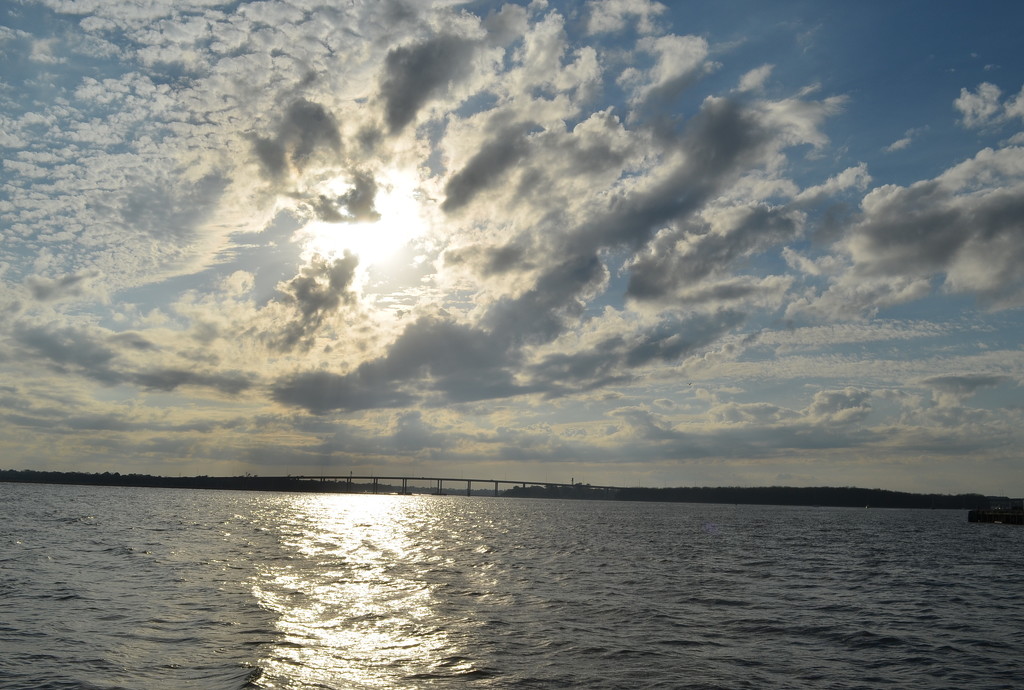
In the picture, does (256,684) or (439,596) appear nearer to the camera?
(256,684)

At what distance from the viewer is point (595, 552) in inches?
2894

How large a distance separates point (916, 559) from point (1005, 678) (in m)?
56.7

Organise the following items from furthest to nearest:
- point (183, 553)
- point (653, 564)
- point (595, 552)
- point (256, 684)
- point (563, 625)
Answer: point (595, 552) < point (653, 564) < point (183, 553) < point (563, 625) < point (256, 684)

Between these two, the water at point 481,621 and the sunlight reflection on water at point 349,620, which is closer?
the water at point 481,621

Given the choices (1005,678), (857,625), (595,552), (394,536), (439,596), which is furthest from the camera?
(394,536)

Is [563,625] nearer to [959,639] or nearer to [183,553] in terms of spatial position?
[959,639]

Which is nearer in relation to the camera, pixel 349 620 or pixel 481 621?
pixel 349 620

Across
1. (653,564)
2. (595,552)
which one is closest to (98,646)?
(653,564)

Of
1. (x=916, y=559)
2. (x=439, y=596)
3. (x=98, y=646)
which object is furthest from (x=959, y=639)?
(x=916, y=559)

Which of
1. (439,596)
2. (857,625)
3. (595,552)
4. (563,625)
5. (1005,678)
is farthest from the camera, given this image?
(595,552)

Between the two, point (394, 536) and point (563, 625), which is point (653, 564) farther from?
point (394, 536)

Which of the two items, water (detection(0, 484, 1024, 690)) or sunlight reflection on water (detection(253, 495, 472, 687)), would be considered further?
sunlight reflection on water (detection(253, 495, 472, 687))

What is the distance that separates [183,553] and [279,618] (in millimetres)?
29685

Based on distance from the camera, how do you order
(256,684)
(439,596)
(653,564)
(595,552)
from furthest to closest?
(595,552)
(653,564)
(439,596)
(256,684)
